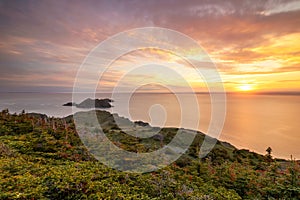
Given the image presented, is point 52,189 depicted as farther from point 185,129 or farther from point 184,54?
point 185,129

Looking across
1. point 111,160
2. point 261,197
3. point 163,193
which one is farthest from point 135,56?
point 261,197

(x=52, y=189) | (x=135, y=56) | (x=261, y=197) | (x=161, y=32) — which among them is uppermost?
(x=161, y=32)

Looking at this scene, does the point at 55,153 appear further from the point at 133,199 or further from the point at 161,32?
the point at 161,32

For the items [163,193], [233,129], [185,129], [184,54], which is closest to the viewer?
[163,193]

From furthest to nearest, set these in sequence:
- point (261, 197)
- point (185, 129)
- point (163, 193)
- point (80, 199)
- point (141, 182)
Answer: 1. point (185, 129)
2. point (261, 197)
3. point (141, 182)
4. point (163, 193)
5. point (80, 199)

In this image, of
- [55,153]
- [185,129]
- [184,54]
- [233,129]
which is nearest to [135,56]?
[184,54]

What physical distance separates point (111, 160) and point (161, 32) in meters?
6.26

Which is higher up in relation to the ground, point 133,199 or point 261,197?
A: point 133,199

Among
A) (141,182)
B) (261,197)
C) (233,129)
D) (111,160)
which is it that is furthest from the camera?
(233,129)

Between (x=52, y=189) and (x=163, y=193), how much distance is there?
2.79 meters

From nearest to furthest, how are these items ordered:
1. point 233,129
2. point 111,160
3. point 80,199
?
point 80,199 < point 111,160 < point 233,129

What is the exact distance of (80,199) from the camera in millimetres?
4211

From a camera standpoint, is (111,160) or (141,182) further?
(111,160)

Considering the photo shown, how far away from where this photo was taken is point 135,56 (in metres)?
9.27
